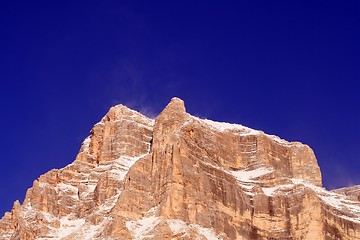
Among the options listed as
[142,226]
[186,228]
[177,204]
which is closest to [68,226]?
[142,226]

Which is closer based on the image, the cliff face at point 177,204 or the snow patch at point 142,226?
the snow patch at point 142,226

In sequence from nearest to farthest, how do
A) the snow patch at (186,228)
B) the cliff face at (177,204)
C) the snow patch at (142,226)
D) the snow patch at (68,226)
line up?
the snow patch at (186,228) → the snow patch at (142,226) → the cliff face at (177,204) → the snow patch at (68,226)

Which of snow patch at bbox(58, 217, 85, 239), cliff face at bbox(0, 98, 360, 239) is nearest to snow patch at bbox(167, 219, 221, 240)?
cliff face at bbox(0, 98, 360, 239)

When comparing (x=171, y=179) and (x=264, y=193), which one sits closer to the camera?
(x=171, y=179)

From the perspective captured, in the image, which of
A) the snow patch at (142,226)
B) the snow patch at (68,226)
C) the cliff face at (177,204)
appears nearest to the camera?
the snow patch at (142,226)

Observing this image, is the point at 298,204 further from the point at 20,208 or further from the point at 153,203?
the point at 20,208

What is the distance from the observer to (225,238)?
17850cm

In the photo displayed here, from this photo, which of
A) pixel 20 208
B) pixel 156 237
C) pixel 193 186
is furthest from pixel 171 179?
pixel 20 208

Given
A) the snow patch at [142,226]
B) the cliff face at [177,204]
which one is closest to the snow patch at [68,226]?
the cliff face at [177,204]

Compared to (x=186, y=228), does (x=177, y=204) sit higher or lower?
higher

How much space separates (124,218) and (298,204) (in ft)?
114

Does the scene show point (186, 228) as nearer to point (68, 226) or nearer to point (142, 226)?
point (142, 226)

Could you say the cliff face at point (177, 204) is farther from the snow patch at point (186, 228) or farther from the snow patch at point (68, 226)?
the snow patch at point (68, 226)

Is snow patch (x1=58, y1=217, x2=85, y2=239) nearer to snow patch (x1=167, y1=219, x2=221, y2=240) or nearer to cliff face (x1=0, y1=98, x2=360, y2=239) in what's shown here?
cliff face (x1=0, y1=98, x2=360, y2=239)
